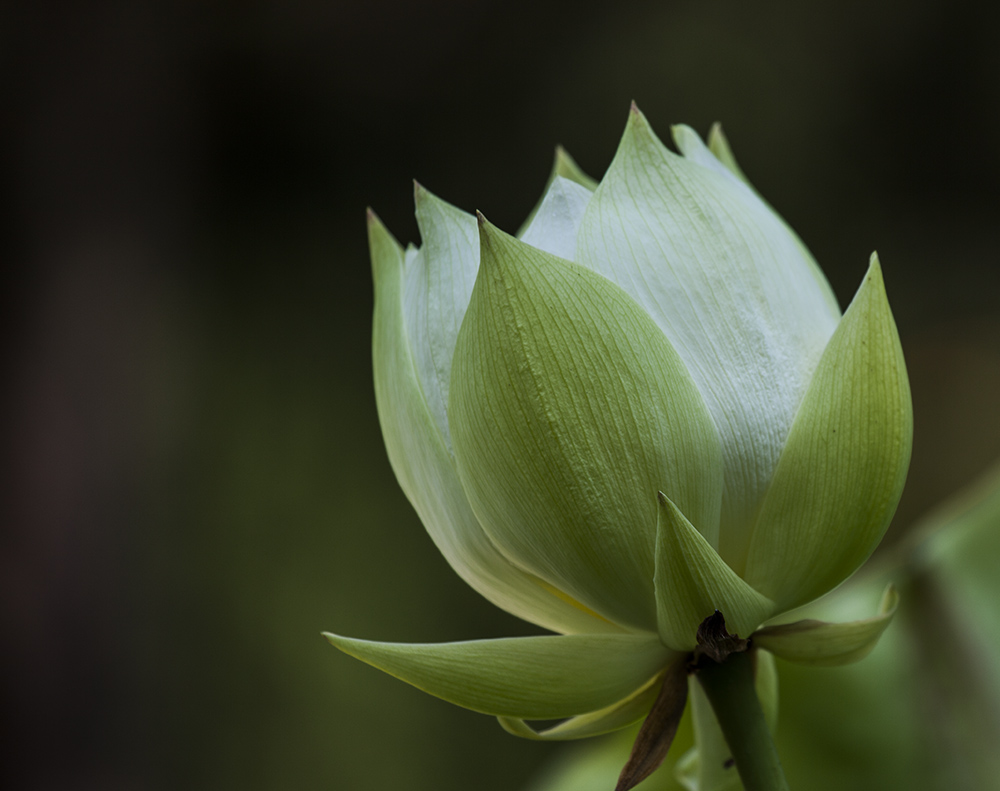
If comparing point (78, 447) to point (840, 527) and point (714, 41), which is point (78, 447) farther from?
point (840, 527)

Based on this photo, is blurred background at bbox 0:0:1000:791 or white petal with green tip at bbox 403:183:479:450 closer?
white petal with green tip at bbox 403:183:479:450

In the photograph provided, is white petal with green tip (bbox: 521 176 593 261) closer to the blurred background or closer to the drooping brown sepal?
the drooping brown sepal

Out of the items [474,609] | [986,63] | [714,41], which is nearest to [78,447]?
[474,609]

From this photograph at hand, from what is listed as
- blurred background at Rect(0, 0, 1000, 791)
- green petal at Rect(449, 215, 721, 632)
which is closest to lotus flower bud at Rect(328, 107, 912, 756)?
green petal at Rect(449, 215, 721, 632)

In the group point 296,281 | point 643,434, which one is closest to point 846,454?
point 643,434

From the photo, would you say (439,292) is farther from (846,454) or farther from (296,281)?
(296,281)

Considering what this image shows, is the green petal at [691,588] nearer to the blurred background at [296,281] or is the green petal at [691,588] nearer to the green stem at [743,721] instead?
the green stem at [743,721]
